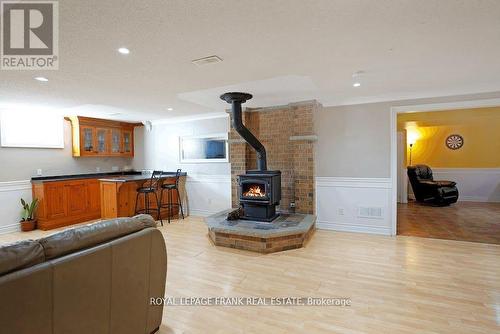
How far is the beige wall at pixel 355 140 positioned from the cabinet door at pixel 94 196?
4.71m

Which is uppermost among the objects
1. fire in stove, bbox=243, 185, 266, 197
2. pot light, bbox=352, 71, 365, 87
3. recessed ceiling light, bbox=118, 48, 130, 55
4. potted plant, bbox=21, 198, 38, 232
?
pot light, bbox=352, 71, 365, 87

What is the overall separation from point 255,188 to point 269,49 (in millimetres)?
2416

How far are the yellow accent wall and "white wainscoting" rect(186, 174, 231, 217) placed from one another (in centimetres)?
480

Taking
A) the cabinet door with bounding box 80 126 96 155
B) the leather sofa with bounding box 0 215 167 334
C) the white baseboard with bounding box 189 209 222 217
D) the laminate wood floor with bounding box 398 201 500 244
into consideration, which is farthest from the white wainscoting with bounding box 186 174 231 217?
the leather sofa with bounding box 0 215 167 334

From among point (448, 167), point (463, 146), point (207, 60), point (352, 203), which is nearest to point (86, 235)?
point (207, 60)

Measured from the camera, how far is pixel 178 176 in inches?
216

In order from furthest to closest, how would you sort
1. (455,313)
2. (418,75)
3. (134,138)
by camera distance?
(134,138), (418,75), (455,313)

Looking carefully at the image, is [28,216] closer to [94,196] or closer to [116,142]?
[94,196]

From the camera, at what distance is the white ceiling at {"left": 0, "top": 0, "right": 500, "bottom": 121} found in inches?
65.7

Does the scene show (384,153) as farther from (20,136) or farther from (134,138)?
(20,136)

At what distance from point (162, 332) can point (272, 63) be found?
260 centimetres

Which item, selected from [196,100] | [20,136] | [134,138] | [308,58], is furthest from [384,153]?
[20,136]

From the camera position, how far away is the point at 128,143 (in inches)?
259

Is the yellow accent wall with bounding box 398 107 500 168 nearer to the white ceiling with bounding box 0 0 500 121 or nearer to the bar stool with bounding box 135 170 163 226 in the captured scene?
the white ceiling with bounding box 0 0 500 121
